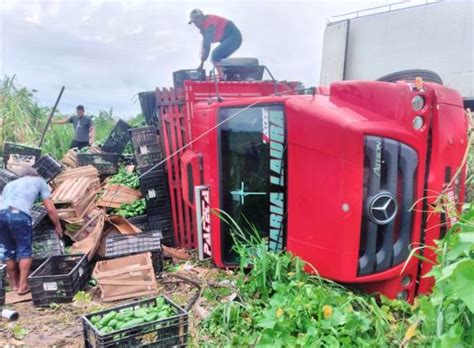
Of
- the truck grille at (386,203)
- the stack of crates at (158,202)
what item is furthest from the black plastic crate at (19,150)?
the truck grille at (386,203)

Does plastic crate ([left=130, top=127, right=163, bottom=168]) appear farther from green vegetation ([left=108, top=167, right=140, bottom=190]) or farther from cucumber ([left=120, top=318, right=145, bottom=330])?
cucumber ([left=120, top=318, right=145, bottom=330])

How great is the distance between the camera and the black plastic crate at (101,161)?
687cm

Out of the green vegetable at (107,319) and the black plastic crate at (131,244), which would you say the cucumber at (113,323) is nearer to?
the green vegetable at (107,319)

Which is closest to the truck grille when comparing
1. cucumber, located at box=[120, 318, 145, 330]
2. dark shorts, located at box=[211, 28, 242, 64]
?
cucumber, located at box=[120, 318, 145, 330]

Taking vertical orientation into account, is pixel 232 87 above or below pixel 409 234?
above

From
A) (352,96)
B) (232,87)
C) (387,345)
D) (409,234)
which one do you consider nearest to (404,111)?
(352,96)

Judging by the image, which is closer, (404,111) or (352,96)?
(404,111)

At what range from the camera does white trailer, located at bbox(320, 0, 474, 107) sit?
628 centimetres

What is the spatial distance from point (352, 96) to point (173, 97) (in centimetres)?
307

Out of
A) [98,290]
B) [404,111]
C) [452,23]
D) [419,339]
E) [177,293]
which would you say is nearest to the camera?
[419,339]

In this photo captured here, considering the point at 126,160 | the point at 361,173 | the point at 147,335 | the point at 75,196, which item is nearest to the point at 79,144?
the point at 126,160

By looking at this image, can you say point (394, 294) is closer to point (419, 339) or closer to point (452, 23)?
point (419, 339)

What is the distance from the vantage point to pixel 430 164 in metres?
2.81

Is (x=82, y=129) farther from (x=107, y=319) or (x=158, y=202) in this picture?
(x=107, y=319)
